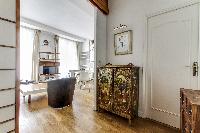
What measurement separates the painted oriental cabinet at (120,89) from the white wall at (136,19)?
0.30 m

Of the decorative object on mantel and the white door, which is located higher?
the decorative object on mantel

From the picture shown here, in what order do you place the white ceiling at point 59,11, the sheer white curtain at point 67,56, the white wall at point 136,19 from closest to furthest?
the white wall at point 136,19 → the white ceiling at point 59,11 → the sheer white curtain at point 67,56

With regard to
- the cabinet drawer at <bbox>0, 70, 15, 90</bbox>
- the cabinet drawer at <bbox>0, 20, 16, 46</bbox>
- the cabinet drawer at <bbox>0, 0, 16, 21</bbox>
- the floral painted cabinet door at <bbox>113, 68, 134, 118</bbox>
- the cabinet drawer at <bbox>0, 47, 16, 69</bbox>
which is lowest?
the floral painted cabinet door at <bbox>113, 68, 134, 118</bbox>

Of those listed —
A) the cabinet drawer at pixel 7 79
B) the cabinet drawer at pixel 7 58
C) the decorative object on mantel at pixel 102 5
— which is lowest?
the cabinet drawer at pixel 7 79

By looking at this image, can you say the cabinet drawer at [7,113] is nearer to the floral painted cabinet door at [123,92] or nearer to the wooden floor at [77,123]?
the wooden floor at [77,123]

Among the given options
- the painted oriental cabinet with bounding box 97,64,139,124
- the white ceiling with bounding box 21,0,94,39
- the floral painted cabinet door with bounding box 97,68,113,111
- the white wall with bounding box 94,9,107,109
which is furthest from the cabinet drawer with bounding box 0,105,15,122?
the white ceiling with bounding box 21,0,94,39

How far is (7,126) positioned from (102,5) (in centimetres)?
348

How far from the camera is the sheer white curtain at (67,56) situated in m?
10.6

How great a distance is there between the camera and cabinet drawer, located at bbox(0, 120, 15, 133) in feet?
4.46

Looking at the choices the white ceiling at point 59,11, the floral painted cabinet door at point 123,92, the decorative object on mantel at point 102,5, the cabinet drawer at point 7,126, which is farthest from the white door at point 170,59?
the cabinet drawer at point 7,126

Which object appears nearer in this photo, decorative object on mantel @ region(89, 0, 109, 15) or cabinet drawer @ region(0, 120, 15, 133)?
cabinet drawer @ region(0, 120, 15, 133)

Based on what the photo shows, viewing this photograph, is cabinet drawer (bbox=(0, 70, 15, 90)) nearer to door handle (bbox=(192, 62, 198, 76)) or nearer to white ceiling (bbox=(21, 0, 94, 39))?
door handle (bbox=(192, 62, 198, 76))

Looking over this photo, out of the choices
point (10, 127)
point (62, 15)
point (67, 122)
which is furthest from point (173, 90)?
point (62, 15)

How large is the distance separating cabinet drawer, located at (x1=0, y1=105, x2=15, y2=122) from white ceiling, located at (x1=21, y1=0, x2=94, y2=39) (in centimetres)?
396
